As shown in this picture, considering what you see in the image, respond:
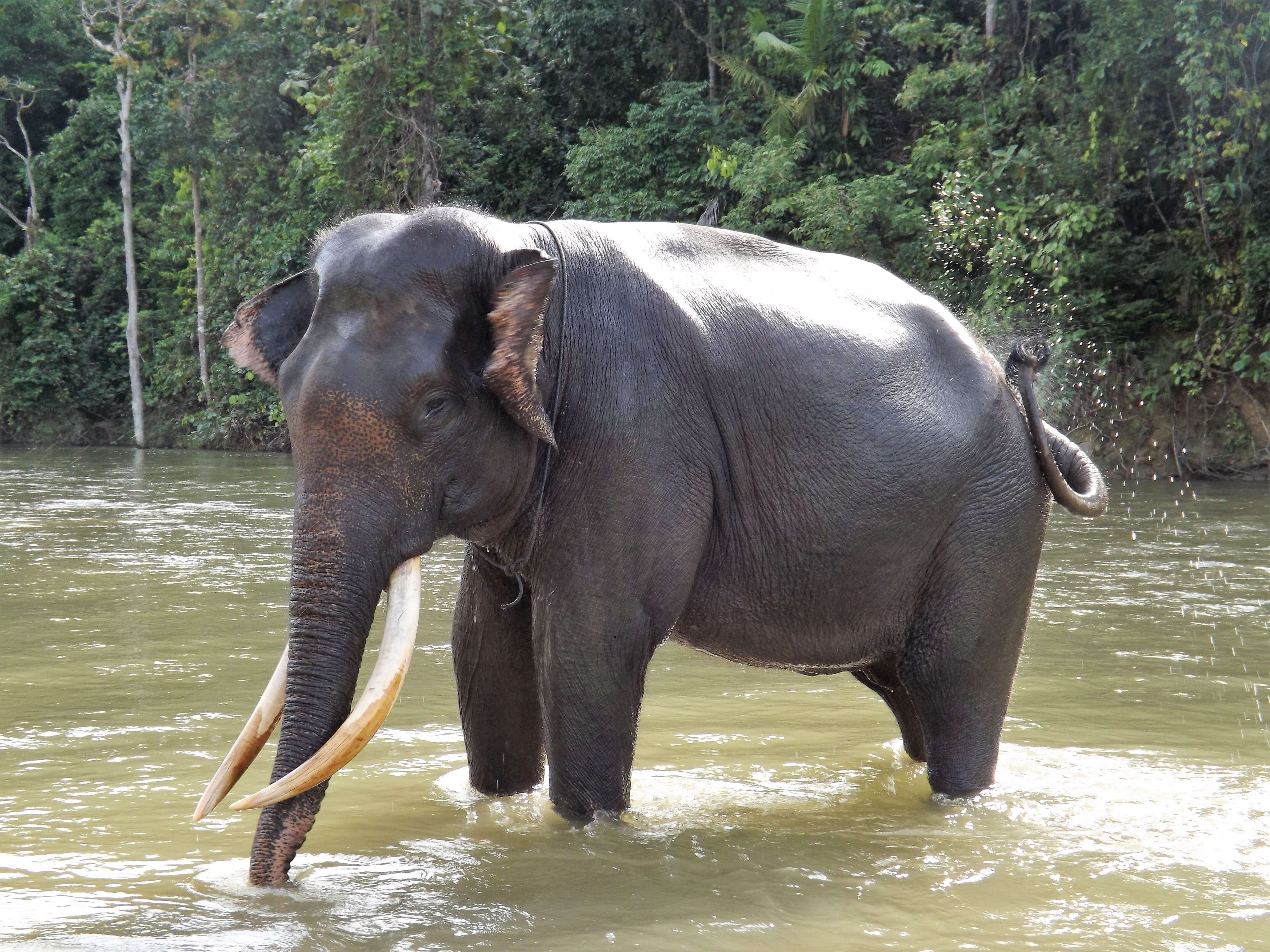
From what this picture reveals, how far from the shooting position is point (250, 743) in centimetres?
269

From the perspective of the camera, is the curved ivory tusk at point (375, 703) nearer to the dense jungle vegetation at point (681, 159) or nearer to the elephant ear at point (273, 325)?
the elephant ear at point (273, 325)

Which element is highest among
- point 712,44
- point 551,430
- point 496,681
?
point 712,44

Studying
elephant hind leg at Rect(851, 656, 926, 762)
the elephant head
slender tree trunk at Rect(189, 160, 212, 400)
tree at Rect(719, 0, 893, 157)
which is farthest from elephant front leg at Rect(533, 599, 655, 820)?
slender tree trunk at Rect(189, 160, 212, 400)

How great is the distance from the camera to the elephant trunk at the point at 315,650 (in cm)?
258

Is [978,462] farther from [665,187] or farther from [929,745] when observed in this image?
[665,187]

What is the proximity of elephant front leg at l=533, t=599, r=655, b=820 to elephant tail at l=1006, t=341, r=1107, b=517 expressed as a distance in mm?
1176

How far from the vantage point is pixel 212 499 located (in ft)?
42.4

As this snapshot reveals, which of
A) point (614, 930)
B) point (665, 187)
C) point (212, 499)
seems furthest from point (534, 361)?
point (665, 187)

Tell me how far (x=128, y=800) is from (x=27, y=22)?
30.8 meters

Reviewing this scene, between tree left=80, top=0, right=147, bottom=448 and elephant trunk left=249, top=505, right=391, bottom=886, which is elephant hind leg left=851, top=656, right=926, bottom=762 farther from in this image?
tree left=80, top=0, right=147, bottom=448

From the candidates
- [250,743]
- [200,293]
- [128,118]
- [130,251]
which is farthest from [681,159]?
[250,743]

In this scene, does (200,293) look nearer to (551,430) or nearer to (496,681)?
(496,681)

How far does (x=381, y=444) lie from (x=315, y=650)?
0.42 metres

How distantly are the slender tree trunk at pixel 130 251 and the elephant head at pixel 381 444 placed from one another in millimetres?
24392
